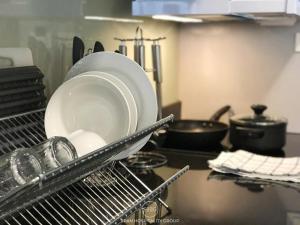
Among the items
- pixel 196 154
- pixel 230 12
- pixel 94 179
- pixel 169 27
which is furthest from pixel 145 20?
pixel 94 179

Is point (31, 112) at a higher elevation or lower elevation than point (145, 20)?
lower

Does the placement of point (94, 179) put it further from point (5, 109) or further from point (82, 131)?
point (5, 109)

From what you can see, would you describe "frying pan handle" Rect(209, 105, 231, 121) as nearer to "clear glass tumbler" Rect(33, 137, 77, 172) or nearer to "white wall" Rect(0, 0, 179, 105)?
"white wall" Rect(0, 0, 179, 105)

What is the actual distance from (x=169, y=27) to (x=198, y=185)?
1.03m

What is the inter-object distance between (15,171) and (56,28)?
21.8 inches

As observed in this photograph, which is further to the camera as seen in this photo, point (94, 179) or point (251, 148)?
point (251, 148)

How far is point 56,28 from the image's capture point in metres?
1.15

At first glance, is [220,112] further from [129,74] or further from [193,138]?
[129,74]

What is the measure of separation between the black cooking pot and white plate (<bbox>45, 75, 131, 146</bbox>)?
0.75 m

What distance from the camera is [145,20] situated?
1769mm

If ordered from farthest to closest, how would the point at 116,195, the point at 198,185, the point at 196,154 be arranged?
the point at 196,154 < the point at 198,185 < the point at 116,195

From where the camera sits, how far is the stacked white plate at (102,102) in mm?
955

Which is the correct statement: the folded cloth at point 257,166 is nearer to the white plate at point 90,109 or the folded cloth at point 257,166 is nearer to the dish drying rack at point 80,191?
the dish drying rack at point 80,191

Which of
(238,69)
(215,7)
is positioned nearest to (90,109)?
(215,7)
